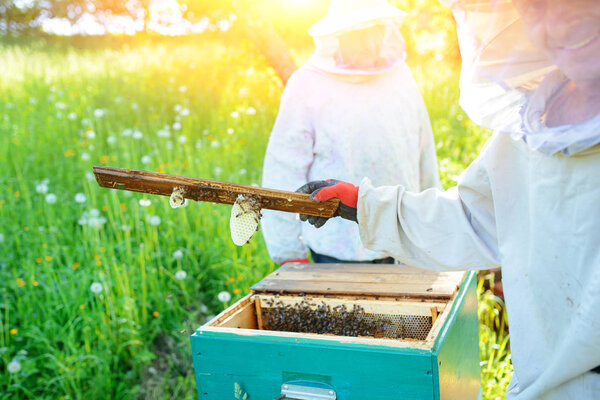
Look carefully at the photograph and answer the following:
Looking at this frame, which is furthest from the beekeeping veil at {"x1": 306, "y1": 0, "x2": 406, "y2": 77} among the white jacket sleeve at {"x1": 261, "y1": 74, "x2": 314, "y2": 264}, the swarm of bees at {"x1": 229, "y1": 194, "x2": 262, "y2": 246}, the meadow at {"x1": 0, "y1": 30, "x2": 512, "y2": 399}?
the meadow at {"x1": 0, "y1": 30, "x2": 512, "y2": 399}

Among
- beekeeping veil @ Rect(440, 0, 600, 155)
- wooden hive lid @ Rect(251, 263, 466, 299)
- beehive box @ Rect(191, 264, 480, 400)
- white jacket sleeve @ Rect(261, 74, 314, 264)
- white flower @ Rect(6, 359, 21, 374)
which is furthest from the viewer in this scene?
white flower @ Rect(6, 359, 21, 374)

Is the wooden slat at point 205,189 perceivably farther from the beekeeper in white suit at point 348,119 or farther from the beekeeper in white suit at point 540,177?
the beekeeper in white suit at point 348,119

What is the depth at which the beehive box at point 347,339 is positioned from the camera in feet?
4.76

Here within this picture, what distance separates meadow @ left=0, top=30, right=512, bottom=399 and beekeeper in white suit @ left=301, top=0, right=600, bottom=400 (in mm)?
1390

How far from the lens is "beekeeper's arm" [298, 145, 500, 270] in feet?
4.88

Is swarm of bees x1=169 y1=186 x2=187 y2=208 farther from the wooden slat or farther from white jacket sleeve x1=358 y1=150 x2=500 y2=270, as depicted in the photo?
white jacket sleeve x1=358 y1=150 x2=500 y2=270

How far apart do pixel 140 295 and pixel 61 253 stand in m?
0.75

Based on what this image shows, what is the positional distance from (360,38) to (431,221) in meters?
1.09

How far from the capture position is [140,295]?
321cm

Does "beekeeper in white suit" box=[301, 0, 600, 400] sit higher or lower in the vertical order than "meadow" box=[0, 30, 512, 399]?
higher

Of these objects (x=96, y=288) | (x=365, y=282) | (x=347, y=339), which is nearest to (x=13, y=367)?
(x=96, y=288)

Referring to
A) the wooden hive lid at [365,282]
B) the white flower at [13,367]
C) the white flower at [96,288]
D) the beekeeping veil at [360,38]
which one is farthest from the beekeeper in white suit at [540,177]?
the white flower at [13,367]

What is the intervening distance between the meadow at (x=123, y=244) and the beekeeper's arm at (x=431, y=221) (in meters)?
1.02

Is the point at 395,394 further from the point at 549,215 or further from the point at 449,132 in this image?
the point at 449,132
